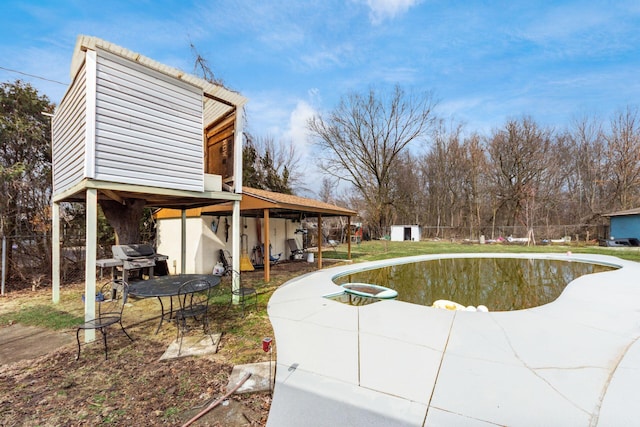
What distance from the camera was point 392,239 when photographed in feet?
82.3

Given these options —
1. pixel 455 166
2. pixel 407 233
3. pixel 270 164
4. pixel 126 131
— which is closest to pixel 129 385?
pixel 126 131

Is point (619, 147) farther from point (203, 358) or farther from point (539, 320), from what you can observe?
point (203, 358)

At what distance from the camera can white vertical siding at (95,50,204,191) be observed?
4.16 meters

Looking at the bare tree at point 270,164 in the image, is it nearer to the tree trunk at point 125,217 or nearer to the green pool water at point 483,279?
the tree trunk at point 125,217

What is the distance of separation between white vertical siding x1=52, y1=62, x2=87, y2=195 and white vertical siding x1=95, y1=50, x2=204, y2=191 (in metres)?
0.37

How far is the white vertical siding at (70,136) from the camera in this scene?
4332 mm

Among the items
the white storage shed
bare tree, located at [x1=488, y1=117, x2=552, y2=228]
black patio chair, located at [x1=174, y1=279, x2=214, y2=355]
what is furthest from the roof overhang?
bare tree, located at [x1=488, y1=117, x2=552, y2=228]

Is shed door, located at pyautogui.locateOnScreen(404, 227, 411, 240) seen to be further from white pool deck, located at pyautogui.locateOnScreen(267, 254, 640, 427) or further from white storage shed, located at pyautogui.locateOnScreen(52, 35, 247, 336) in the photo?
white storage shed, located at pyautogui.locateOnScreen(52, 35, 247, 336)

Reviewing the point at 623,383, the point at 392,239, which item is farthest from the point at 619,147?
the point at 623,383

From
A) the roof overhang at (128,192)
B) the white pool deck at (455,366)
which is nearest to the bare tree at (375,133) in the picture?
the roof overhang at (128,192)

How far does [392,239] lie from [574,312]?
20382 mm

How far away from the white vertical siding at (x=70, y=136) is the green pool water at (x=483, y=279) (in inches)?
244

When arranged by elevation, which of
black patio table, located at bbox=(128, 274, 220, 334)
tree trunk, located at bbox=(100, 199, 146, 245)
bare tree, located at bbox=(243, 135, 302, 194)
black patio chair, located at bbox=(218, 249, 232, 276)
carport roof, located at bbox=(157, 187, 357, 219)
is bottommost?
black patio chair, located at bbox=(218, 249, 232, 276)

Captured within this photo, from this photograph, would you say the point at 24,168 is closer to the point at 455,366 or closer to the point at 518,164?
the point at 455,366
